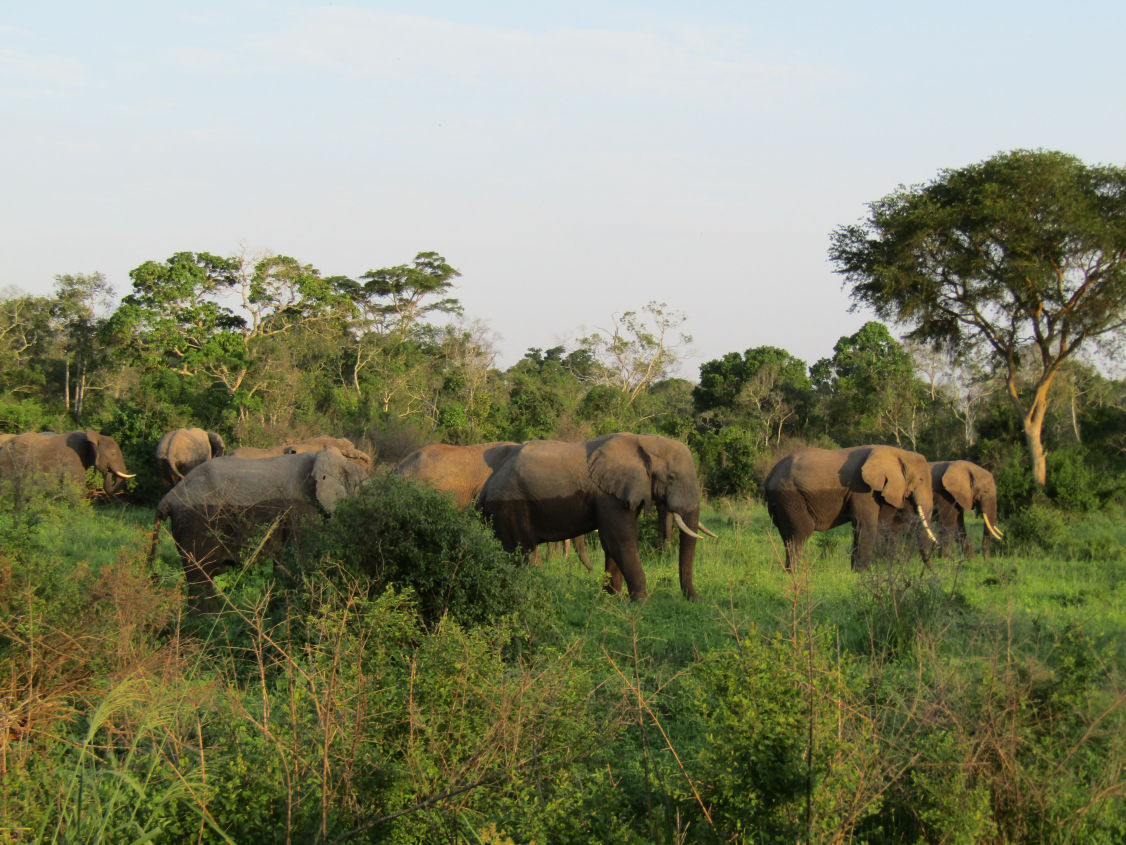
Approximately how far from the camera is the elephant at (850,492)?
1396 cm

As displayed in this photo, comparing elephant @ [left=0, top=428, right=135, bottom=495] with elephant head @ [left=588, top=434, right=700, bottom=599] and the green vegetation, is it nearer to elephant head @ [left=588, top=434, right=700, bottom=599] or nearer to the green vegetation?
elephant head @ [left=588, top=434, right=700, bottom=599]

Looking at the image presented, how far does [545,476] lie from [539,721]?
623cm

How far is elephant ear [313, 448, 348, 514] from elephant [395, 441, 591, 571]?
121 centimetres

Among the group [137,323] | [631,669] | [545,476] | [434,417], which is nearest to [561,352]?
[434,417]

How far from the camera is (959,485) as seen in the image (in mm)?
15578

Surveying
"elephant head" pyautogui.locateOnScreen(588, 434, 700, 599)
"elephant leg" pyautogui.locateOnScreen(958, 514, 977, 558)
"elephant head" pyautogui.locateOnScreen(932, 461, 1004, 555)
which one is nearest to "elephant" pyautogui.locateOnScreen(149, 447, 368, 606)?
"elephant head" pyautogui.locateOnScreen(588, 434, 700, 599)

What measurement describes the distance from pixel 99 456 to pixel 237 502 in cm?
1278

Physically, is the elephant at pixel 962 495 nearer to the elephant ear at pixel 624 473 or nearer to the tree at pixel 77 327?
the elephant ear at pixel 624 473

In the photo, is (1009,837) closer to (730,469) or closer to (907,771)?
(907,771)

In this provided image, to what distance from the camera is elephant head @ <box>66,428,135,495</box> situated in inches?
827

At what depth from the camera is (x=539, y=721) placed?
14.8 ft

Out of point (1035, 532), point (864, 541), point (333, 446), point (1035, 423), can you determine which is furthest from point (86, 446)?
point (1035, 423)

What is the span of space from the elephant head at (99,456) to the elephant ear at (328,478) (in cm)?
1203

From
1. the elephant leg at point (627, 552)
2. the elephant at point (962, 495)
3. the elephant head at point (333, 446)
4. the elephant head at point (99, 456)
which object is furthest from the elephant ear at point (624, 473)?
the elephant head at point (99, 456)
